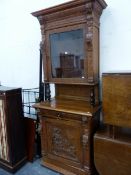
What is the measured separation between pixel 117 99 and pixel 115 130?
38 cm

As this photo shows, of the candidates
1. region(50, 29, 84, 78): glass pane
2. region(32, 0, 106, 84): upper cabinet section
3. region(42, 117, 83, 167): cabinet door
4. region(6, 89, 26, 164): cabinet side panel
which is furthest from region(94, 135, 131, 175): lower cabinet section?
region(6, 89, 26, 164): cabinet side panel

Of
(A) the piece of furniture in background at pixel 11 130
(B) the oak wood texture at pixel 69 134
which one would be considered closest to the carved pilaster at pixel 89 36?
(B) the oak wood texture at pixel 69 134

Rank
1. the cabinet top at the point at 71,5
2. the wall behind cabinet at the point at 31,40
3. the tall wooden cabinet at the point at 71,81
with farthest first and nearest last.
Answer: the wall behind cabinet at the point at 31,40 → the tall wooden cabinet at the point at 71,81 → the cabinet top at the point at 71,5

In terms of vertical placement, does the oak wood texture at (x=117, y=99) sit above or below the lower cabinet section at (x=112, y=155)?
above

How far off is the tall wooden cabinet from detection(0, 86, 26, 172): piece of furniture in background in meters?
0.33

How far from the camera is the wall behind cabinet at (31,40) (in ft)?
6.51

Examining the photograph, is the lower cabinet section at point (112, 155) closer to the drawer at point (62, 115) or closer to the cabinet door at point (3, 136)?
the drawer at point (62, 115)

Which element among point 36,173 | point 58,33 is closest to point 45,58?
point 58,33

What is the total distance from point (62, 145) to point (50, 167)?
0.39 meters

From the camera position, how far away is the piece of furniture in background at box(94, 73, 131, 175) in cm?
160

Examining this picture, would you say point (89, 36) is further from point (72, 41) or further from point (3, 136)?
point (3, 136)

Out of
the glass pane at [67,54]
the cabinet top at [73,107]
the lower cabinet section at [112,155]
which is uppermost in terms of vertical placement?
the glass pane at [67,54]

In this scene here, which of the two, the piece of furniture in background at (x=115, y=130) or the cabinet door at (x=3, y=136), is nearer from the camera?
the piece of furniture in background at (x=115, y=130)

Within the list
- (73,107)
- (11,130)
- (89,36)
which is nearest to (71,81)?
(73,107)
